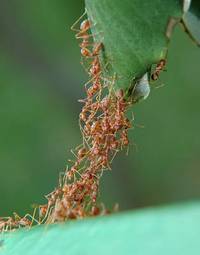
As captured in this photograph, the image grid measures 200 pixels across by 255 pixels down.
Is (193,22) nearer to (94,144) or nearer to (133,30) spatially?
(133,30)

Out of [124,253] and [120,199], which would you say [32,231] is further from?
[120,199]

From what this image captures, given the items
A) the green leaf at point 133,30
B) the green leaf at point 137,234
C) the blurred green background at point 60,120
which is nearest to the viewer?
the green leaf at point 137,234

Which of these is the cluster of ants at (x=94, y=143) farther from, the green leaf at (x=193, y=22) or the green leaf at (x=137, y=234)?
the green leaf at (x=137, y=234)

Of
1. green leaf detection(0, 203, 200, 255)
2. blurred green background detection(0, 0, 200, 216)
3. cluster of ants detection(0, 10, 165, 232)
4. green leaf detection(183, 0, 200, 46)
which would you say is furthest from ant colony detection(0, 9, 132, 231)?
blurred green background detection(0, 0, 200, 216)

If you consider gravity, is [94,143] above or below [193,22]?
below

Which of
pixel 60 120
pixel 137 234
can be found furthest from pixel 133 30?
pixel 60 120

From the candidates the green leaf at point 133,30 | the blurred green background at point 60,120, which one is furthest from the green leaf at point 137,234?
the blurred green background at point 60,120

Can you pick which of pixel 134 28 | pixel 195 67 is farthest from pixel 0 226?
pixel 195 67
